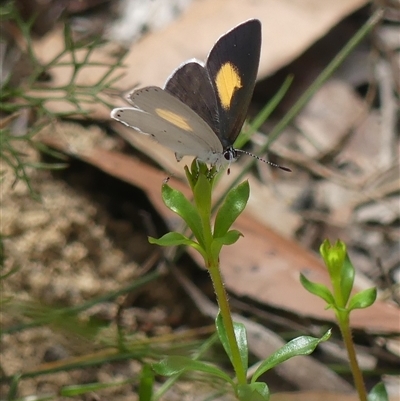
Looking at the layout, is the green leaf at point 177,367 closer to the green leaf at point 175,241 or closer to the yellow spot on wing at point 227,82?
the green leaf at point 175,241

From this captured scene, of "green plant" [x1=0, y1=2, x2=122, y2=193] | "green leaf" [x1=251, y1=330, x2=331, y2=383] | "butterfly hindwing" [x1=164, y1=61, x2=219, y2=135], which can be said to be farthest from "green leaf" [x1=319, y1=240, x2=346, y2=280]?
"green plant" [x1=0, y1=2, x2=122, y2=193]

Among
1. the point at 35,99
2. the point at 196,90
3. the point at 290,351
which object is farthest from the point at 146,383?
the point at 35,99

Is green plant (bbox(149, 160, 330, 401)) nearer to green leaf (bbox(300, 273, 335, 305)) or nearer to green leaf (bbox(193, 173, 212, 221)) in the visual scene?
green leaf (bbox(193, 173, 212, 221))

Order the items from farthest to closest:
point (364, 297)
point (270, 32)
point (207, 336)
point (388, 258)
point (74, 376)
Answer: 1. point (270, 32)
2. point (388, 258)
3. point (207, 336)
4. point (74, 376)
5. point (364, 297)

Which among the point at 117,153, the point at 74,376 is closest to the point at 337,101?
the point at 117,153

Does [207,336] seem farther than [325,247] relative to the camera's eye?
Yes

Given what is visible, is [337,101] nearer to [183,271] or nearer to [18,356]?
[183,271]

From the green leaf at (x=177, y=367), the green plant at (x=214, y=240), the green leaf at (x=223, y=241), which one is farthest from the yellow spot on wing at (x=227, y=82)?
the green leaf at (x=177, y=367)
